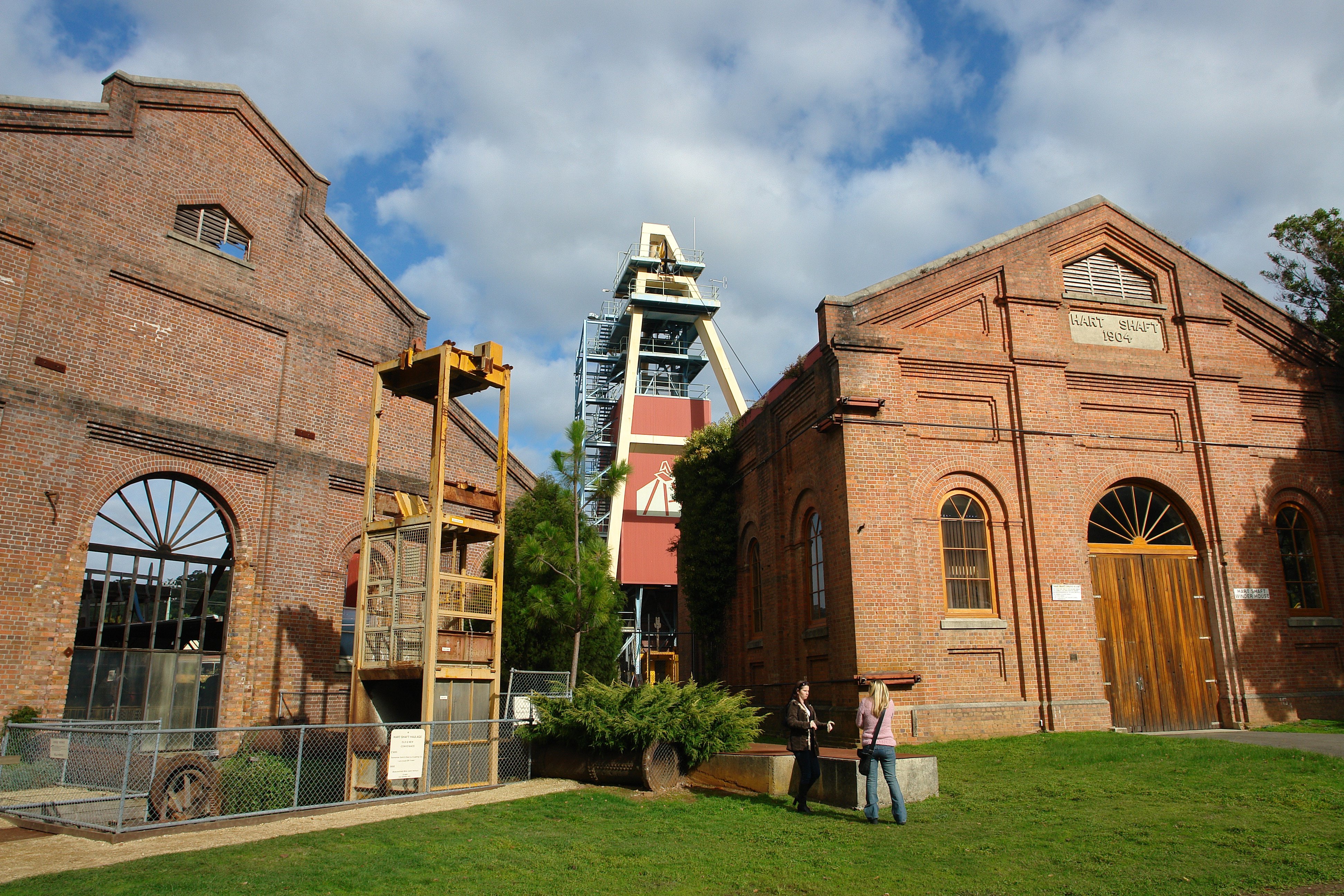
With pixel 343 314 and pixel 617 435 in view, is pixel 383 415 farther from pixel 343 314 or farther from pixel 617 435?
pixel 617 435

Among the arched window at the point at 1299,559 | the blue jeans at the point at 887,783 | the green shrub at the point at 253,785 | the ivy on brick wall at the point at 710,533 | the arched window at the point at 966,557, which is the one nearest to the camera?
the blue jeans at the point at 887,783

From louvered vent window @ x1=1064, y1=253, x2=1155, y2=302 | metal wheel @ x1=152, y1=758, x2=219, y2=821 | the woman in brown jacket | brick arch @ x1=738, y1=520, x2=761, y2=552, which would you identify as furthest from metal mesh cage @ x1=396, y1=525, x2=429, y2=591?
louvered vent window @ x1=1064, y1=253, x2=1155, y2=302

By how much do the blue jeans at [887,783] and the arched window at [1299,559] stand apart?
459 inches

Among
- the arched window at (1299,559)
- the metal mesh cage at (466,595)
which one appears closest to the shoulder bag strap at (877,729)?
the metal mesh cage at (466,595)

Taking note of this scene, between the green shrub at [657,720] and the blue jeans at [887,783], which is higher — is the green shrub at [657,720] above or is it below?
above

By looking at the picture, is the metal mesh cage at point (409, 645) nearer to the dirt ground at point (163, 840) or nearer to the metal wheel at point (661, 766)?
the dirt ground at point (163, 840)

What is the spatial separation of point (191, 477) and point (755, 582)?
1174 cm

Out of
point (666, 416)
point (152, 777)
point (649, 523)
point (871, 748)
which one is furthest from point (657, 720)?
point (666, 416)

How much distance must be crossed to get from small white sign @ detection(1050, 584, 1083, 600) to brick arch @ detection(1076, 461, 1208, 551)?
178 cm

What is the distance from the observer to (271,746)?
50.0 ft

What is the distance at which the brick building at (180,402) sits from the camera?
578 inches

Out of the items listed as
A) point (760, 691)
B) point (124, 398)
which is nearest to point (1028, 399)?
point (760, 691)

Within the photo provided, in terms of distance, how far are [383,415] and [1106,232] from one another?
15.8 meters

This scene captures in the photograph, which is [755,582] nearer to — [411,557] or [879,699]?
[411,557]
